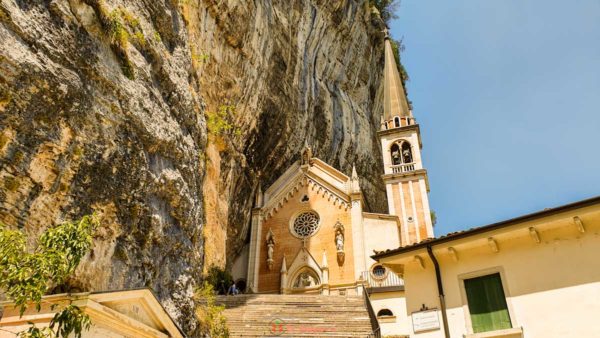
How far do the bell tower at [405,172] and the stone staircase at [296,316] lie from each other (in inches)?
435

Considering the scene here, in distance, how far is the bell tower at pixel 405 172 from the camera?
25344 millimetres

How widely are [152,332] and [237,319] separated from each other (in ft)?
23.3

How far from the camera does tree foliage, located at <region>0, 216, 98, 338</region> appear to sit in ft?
13.1

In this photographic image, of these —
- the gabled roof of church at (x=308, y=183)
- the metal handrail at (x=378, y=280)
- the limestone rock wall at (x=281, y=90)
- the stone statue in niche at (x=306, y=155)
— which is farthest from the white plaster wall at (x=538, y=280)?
the stone statue in niche at (x=306, y=155)

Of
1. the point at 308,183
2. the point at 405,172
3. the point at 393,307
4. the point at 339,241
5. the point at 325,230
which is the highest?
the point at 405,172

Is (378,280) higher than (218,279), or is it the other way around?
(378,280)

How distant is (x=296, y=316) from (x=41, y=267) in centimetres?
1039

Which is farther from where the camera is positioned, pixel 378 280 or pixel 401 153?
pixel 401 153

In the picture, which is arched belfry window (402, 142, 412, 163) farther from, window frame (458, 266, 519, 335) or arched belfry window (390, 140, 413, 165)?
window frame (458, 266, 519, 335)

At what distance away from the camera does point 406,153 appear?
96.2 ft

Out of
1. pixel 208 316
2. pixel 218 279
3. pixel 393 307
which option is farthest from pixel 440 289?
pixel 218 279

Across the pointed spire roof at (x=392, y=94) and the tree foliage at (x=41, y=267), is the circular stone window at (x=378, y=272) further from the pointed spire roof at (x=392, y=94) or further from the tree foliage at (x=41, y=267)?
the tree foliage at (x=41, y=267)

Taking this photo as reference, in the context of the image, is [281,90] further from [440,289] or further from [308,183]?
[440,289]

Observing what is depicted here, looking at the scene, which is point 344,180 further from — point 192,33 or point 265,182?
point 192,33
